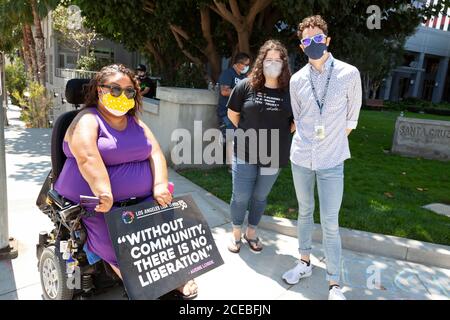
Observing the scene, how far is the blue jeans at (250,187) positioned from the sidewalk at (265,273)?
0.38 m

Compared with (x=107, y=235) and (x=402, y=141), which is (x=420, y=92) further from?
(x=107, y=235)

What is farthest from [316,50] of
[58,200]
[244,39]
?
[244,39]

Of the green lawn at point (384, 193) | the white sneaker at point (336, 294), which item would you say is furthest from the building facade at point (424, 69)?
the white sneaker at point (336, 294)

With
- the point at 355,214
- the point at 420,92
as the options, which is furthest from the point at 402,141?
the point at 420,92

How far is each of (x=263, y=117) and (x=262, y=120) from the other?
27 millimetres

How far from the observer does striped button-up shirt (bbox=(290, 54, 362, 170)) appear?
9.18 feet

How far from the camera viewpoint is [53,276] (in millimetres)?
2672

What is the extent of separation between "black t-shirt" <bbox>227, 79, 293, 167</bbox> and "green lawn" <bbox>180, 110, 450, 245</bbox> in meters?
1.35

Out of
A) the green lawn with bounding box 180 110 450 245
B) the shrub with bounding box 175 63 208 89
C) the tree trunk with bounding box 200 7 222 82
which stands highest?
the tree trunk with bounding box 200 7 222 82

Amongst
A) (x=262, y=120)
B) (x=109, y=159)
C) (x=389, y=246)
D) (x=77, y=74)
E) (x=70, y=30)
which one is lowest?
(x=389, y=246)

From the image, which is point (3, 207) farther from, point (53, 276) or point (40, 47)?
point (40, 47)

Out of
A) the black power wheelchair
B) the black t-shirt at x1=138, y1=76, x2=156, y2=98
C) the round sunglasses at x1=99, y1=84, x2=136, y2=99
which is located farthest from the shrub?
the round sunglasses at x1=99, y1=84, x2=136, y2=99

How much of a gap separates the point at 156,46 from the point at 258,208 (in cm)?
1127

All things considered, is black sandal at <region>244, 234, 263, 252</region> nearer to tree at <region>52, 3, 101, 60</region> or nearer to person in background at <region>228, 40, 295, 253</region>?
person in background at <region>228, 40, 295, 253</region>
